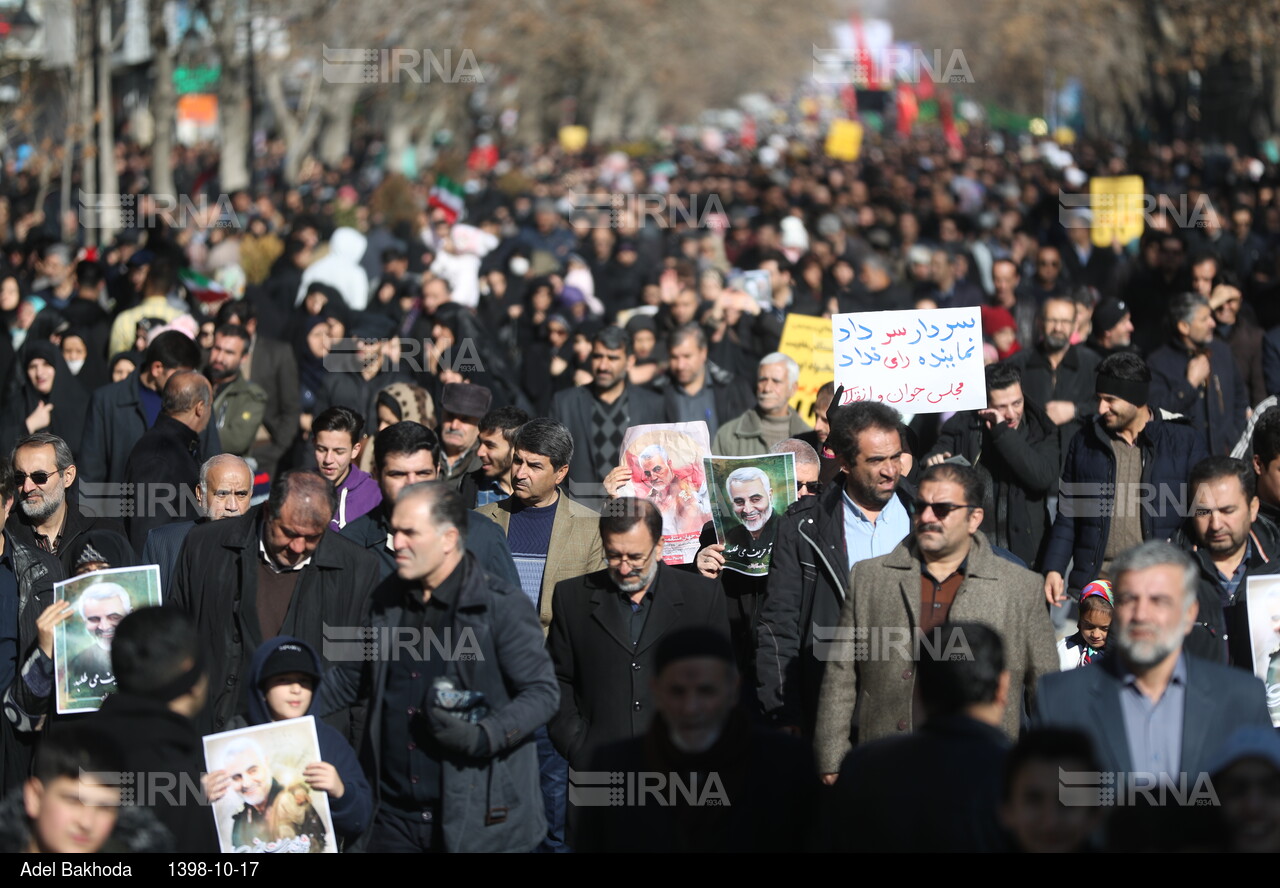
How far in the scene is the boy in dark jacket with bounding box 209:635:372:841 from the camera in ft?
17.8

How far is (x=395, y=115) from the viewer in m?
48.5

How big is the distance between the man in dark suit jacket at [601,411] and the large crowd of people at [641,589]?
2 cm

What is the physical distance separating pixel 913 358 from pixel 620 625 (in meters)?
3.15

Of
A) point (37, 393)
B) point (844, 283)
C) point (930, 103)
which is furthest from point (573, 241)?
point (930, 103)

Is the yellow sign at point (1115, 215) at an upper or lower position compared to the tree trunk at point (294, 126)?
lower

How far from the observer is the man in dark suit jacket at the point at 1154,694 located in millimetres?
5004

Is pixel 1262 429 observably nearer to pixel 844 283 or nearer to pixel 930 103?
pixel 844 283

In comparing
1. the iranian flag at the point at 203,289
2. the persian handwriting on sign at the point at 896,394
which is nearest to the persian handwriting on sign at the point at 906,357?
the persian handwriting on sign at the point at 896,394

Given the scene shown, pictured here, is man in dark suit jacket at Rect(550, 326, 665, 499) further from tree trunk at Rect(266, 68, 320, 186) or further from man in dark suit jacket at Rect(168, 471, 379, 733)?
tree trunk at Rect(266, 68, 320, 186)

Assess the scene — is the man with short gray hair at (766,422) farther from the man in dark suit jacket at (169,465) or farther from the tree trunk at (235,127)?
the tree trunk at (235,127)

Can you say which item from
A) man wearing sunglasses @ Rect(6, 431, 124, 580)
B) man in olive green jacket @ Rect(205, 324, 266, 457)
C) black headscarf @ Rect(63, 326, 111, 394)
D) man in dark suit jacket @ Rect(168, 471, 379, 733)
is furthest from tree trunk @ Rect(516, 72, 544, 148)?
man in dark suit jacket @ Rect(168, 471, 379, 733)

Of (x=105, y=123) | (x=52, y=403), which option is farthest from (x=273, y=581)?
(x=105, y=123)

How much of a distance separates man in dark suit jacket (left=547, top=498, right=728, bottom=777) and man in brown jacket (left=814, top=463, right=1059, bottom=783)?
1.54 feet

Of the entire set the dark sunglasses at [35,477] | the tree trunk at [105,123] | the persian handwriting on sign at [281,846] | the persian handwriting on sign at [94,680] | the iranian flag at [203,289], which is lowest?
the persian handwriting on sign at [281,846]
